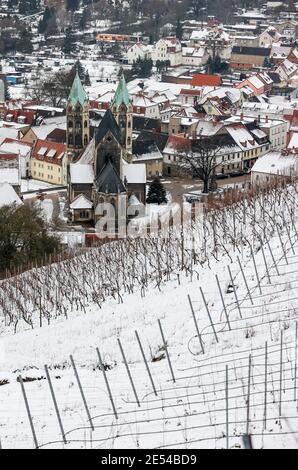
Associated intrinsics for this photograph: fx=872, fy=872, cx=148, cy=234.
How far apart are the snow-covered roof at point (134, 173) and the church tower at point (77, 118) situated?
2.40 metres

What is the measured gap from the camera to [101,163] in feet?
94.8

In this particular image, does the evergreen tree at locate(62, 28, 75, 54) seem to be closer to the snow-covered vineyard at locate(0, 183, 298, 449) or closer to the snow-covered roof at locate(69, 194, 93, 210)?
the snow-covered roof at locate(69, 194, 93, 210)

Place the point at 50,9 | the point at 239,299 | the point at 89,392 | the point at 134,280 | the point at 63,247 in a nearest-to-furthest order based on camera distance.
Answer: the point at 89,392
the point at 239,299
the point at 134,280
the point at 63,247
the point at 50,9

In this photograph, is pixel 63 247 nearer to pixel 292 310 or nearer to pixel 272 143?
pixel 292 310

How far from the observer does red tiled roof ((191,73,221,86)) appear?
52.8 meters

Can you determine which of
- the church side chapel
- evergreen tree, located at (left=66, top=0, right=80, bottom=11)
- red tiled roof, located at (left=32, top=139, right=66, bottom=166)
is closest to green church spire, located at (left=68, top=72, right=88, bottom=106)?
the church side chapel

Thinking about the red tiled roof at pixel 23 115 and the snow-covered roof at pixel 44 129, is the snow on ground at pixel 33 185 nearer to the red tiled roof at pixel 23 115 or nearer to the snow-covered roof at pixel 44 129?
the snow-covered roof at pixel 44 129

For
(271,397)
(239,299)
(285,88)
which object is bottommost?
(285,88)

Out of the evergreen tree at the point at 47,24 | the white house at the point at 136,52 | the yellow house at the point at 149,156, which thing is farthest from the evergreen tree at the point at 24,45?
the yellow house at the point at 149,156

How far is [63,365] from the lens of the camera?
12.5 metres

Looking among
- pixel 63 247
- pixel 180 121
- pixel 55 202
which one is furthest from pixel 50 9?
pixel 63 247

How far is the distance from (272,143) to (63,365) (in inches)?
1120

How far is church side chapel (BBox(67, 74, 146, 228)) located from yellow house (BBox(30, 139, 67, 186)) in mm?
2791

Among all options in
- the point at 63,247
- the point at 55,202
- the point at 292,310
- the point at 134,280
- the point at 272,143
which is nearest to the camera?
the point at 292,310
